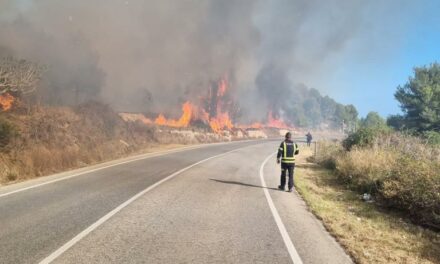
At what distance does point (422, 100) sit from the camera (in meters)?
44.4

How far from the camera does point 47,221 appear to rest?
664 cm

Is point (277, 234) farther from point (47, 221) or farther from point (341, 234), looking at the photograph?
point (47, 221)

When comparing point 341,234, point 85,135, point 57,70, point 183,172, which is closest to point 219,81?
point 57,70

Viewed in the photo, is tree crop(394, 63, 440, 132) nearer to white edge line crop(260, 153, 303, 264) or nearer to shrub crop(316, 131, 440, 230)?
shrub crop(316, 131, 440, 230)

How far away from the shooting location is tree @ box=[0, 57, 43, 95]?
19.2m

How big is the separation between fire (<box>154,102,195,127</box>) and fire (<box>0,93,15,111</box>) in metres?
19.5

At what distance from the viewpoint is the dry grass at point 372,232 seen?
19.9ft

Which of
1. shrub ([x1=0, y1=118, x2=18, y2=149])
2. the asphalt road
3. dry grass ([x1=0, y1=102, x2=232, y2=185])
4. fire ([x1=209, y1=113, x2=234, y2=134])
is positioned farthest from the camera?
fire ([x1=209, y1=113, x2=234, y2=134])

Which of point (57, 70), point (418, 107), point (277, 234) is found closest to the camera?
point (277, 234)

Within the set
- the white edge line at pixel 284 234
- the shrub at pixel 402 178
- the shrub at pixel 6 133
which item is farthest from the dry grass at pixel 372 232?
the shrub at pixel 6 133

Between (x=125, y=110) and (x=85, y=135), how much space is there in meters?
16.3

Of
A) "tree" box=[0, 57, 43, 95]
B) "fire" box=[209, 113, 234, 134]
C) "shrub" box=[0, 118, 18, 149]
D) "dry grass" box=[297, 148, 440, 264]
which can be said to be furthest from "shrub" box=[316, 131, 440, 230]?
"fire" box=[209, 113, 234, 134]

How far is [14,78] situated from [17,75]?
446mm

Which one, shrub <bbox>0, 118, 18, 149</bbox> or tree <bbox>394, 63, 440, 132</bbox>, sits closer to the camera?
shrub <bbox>0, 118, 18, 149</bbox>
